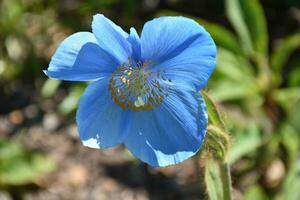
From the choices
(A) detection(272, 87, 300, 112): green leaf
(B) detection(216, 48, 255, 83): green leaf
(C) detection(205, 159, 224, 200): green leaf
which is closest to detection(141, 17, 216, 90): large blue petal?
(C) detection(205, 159, 224, 200): green leaf

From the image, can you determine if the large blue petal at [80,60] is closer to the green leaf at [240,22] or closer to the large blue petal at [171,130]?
the large blue petal at [171,130]

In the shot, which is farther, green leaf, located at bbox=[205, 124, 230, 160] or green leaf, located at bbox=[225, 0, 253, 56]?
green leaf, located at bbox=[225, 0, 253, 56]

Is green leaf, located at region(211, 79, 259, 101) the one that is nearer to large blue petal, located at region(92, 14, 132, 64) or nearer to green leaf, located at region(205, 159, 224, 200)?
green leaf, located at region(205, 159, 224, 200)

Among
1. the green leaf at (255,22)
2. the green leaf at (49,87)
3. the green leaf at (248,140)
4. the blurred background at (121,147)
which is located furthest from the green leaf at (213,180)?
the green leaf at (49,87)

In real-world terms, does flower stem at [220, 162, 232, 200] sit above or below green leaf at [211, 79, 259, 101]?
above

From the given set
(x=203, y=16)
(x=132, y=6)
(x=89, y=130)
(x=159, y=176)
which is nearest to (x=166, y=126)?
(x=89, y=130)

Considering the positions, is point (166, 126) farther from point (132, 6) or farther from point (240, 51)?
point (132, 6)

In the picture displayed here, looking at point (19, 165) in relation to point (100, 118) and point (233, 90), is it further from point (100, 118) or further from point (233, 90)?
point (100, 118)
